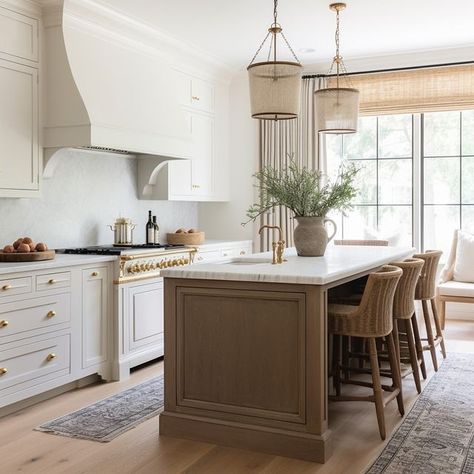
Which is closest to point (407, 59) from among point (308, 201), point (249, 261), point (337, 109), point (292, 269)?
point (337, 109)

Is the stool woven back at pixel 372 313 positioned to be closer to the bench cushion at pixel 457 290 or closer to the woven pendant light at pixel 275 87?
the woven pendant light at pixel 275 87

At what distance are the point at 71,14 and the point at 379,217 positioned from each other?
3.88m

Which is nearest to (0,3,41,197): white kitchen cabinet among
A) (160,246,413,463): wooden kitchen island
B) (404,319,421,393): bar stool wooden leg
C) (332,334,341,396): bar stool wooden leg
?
(160,246,413,463): wooden kitchen island

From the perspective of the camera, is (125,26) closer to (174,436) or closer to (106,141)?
(106,141)

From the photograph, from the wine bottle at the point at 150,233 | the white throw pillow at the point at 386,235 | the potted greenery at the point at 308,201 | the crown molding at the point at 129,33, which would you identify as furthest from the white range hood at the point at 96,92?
the white throw pillow at the point at 386,235

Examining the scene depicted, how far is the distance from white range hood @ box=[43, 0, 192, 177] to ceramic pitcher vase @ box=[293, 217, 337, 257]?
160cm

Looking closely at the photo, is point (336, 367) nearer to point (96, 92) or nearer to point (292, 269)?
point (292, 269)

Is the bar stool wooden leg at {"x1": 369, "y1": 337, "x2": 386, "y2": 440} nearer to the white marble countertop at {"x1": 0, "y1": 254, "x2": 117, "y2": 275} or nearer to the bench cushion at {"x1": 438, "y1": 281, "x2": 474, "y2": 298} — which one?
the white marble countertop at {"x1": 0, "y1": 254, "x2": 117, "y2": 275}

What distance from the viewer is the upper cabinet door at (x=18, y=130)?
440 cm

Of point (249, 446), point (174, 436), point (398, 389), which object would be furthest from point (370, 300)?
point (174, 436)

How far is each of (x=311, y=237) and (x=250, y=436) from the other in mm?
1539

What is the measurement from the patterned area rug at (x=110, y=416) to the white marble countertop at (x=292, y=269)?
93 cm

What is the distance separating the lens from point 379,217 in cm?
711

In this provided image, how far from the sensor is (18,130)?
4539 millimetres
